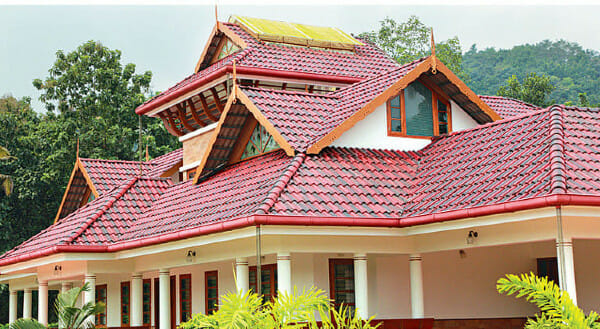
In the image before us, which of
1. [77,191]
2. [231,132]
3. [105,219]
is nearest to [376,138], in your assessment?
[231,132]

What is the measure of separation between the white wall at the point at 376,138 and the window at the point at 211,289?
425 centimetres

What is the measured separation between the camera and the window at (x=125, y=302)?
21.5 metres

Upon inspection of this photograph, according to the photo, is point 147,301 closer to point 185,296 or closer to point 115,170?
point 185,296

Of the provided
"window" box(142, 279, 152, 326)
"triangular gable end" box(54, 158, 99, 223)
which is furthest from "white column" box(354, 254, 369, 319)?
"triangular gable end" box(54, 158, 99, 223)

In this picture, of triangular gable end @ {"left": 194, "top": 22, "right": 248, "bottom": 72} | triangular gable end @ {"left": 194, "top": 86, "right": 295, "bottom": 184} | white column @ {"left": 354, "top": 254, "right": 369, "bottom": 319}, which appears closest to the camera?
white column @ {"left": 354, "top": 254, "right": 369, "bottom": 319}

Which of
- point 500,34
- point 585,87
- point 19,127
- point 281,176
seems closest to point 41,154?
point 19,127

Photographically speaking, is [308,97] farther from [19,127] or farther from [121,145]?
[19,127]

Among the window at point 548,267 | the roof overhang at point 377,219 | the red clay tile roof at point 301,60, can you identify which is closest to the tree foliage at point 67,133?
the red clay tile roof at point 301,60

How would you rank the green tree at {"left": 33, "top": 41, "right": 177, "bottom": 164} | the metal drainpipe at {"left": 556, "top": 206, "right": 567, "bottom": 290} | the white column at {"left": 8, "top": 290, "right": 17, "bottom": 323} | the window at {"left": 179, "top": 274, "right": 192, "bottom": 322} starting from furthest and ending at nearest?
the green tree at {"left": 33, "top": 41, "right": 177, "bottom": 164} → the white column at {"left": 8, "top": 290, "right": 17, "bottom": 323} → the window at {"left": 179, "top": 274, "right": 192, "bottom": 322} → the metal drainpipe at {"left": 556, "top": 206, "right": 567, "bottom": 290}

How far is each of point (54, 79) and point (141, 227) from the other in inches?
878

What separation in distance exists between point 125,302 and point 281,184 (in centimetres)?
903

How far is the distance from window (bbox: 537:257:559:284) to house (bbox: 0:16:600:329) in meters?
0.04

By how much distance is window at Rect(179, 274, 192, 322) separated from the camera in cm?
1944

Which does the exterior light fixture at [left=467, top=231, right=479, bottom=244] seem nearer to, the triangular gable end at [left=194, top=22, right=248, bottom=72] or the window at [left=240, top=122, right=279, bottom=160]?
the window at [left=240, top=122, right=279, bottom=160]
